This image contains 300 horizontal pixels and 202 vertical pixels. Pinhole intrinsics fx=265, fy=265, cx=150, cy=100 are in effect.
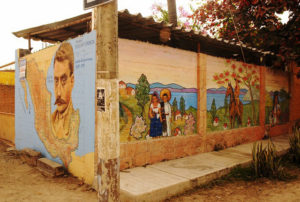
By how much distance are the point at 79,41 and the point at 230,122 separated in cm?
481

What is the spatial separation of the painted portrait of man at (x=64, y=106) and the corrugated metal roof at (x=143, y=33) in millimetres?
668

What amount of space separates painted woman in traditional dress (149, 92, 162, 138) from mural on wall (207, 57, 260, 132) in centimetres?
172

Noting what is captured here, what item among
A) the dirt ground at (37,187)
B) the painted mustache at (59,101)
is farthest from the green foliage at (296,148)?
the painted mustache at (59,101)

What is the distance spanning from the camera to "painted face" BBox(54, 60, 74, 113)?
5324 millimetres

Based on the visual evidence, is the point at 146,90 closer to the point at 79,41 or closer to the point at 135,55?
the point at 135,55

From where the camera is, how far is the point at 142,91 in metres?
5.53

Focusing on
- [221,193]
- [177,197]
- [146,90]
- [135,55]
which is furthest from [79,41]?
[221,193]

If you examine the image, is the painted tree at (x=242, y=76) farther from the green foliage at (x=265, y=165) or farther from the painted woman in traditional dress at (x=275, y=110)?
the green foliage at (x=265, y=165)

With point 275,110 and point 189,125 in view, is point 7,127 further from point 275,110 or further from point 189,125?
point 275,110

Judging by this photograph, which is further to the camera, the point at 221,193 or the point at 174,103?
the point at 174,103

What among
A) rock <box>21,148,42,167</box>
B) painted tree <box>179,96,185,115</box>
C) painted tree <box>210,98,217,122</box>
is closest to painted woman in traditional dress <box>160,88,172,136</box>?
painted tree <box>179,96,185,115</box>

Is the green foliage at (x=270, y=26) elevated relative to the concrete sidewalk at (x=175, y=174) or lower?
elevated

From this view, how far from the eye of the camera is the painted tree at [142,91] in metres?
5.45

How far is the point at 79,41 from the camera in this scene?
5031mm
